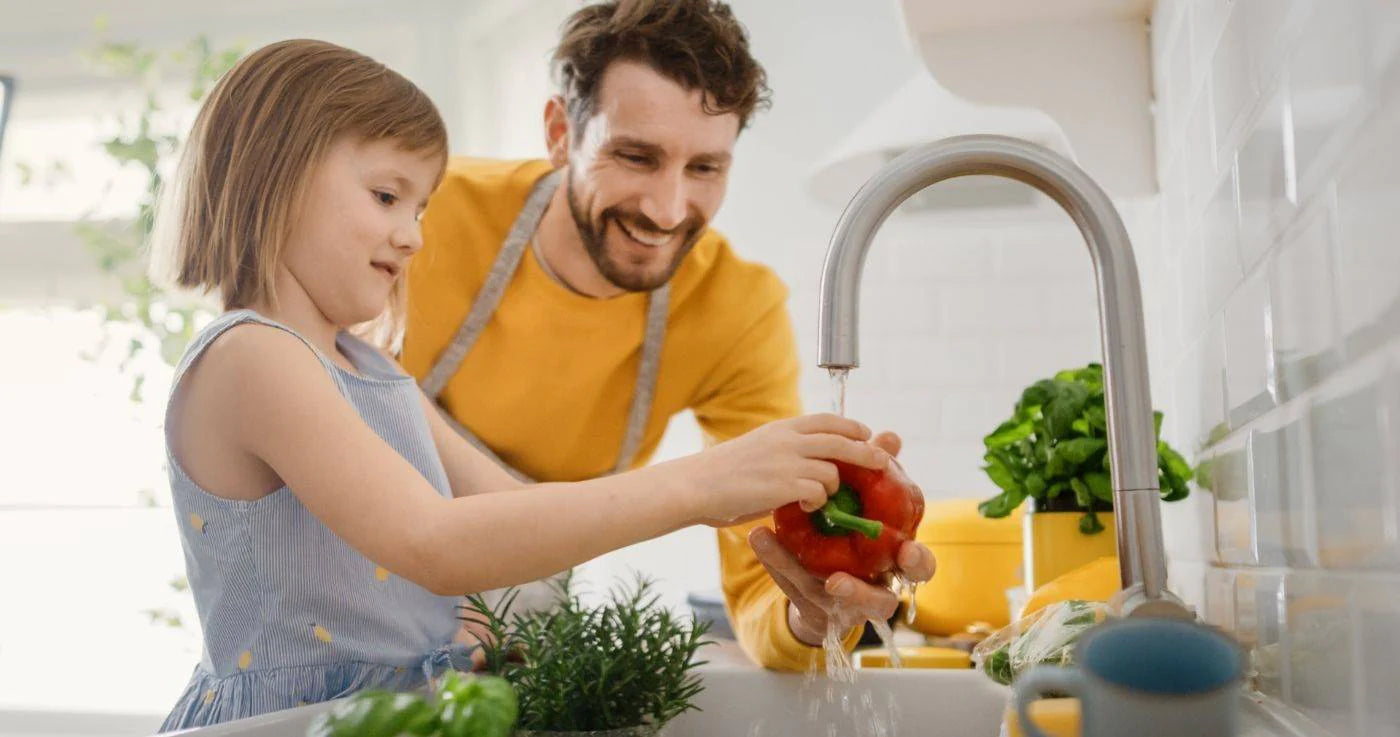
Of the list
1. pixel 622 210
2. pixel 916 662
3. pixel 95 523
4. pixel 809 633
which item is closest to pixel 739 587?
pixel 916 662

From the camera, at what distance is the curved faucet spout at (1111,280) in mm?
683

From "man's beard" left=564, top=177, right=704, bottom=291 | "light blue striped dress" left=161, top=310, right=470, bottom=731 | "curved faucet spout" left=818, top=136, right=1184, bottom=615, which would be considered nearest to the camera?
"curved faucet spout" left=818, top=136, right=1184, bottom=615

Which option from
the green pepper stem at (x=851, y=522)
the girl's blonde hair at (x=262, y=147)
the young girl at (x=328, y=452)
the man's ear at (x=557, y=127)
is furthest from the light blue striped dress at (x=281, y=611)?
the man's ear at (x=557, y=127)

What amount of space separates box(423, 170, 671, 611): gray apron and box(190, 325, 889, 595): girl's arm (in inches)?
29.5

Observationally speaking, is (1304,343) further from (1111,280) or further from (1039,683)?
(1039,683)

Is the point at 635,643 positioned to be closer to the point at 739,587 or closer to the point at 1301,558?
the point at 1301,558

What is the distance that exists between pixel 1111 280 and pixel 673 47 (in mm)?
807

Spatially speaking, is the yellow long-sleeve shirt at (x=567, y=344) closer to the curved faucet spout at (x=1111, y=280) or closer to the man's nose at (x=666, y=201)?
the man's nose at (x=666, y=201)

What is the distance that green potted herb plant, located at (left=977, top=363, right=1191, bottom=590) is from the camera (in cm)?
101

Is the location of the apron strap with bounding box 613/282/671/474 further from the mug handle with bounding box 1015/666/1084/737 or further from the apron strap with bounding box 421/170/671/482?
the mug handle with bounding box 1015/666/1084/737

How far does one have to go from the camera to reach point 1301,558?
2.05ft

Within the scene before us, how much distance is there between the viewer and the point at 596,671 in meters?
0.74

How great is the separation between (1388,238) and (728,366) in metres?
1.20

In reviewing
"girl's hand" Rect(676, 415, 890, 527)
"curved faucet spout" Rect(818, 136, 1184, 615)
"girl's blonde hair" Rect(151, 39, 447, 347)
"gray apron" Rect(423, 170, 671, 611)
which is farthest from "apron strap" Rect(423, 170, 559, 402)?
"curved faucet spout" Rect(818, 136, 1184, 615)
